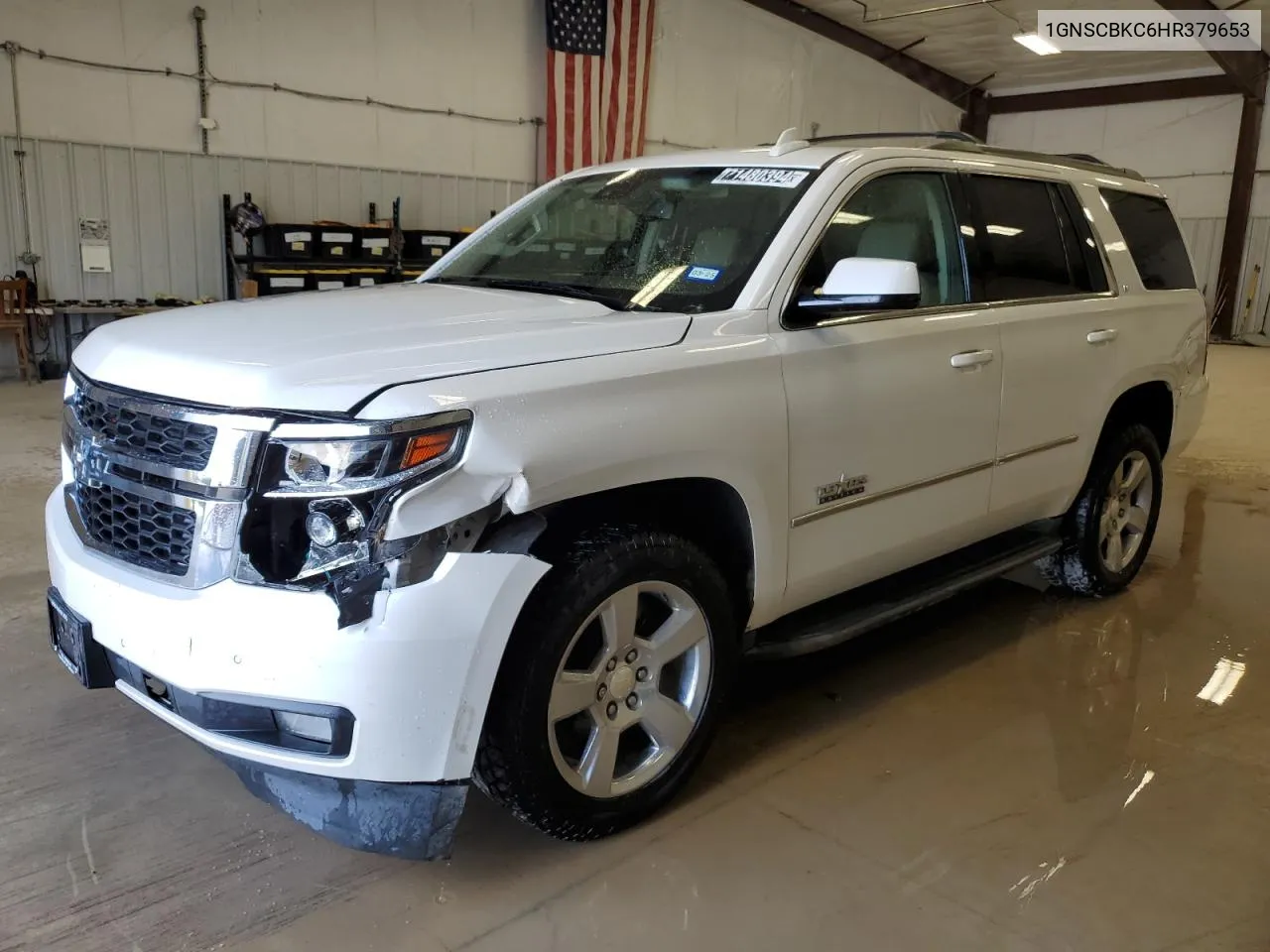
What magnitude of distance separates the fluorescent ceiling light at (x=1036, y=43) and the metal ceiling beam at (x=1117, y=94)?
2.53 m

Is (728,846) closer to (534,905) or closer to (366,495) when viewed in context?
(534,905)

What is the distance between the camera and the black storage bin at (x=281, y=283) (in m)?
9.76

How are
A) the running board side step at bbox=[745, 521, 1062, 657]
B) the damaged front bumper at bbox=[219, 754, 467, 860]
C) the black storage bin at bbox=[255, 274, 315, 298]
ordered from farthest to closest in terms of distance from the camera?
the black storage bin at bbox=[255, 274, 315, 298] < the running board side step at bbox=[745, 521, 1062, 657] < the damaged front bumper at bbox=[219, 754, 467, 860]

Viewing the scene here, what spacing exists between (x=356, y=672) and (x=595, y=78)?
12446 mm

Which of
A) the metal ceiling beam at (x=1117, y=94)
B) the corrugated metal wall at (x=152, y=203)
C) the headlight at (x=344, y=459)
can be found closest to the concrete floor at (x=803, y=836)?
the headlight at (x=344, y=459)

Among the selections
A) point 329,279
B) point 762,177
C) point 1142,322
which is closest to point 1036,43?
point 329,279

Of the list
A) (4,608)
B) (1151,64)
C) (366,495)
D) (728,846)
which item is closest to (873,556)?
(728,846)

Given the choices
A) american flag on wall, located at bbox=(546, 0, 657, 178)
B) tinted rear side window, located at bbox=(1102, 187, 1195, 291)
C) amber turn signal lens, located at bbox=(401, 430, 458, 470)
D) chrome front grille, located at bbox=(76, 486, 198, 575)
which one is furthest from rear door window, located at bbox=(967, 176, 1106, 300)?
american flag on wall, located at bbox=(546, 0, 657, 178)

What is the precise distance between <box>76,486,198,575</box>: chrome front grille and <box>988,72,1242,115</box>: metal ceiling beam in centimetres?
1969

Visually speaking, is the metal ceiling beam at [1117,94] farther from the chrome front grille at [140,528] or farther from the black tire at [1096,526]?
the chrome front grille at [140,528]

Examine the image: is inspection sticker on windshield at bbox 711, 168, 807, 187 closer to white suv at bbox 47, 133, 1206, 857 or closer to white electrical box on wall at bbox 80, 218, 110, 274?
white suv at bbox 47, 133, 1206, 857

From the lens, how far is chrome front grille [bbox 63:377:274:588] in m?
1.96

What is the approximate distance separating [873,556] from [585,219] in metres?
1.43

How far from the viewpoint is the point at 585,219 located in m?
3.35
